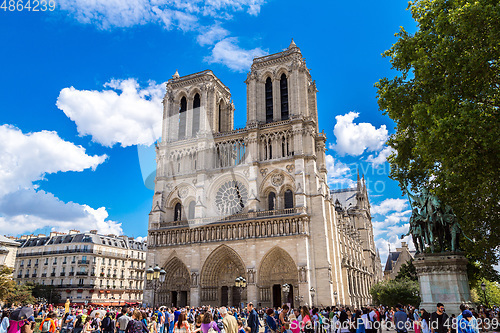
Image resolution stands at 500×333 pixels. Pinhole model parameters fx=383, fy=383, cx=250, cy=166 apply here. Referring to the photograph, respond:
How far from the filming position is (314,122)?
1393 inches

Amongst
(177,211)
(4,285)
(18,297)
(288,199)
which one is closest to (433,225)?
(288,199)

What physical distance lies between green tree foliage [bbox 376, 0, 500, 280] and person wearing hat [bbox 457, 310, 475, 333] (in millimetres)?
5843

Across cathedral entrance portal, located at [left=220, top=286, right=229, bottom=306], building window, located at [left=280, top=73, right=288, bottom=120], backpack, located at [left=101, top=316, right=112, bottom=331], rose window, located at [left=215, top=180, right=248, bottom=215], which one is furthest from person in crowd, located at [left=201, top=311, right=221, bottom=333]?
building window, located at [left=280, top=73, right=288, bottom=120]

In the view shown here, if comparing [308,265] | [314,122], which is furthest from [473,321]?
[314,122]

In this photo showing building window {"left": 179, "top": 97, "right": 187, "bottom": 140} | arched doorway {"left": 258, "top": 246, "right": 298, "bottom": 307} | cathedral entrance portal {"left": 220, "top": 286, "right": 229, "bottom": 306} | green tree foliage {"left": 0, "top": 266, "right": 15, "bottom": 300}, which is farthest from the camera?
building window {"left": 179, "top": 97, "right": 187, "bottom": 140}

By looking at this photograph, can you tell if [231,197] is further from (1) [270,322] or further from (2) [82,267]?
(1) [270,322]

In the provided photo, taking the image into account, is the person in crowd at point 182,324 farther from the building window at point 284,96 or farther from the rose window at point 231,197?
the building window at point 284,96

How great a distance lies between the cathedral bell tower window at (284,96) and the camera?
36.2m

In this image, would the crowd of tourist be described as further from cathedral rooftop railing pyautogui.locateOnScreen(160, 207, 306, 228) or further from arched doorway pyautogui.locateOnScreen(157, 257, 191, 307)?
arched doorway pyautogui.locateOnScreen(157, 257, 191, 307)

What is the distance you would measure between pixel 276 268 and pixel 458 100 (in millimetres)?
21535

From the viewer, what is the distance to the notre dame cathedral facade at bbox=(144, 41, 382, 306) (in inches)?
1196

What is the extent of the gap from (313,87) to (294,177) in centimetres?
1102

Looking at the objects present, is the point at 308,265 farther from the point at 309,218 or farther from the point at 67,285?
the point at 67,285

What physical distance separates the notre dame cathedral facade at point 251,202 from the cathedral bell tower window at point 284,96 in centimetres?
11
